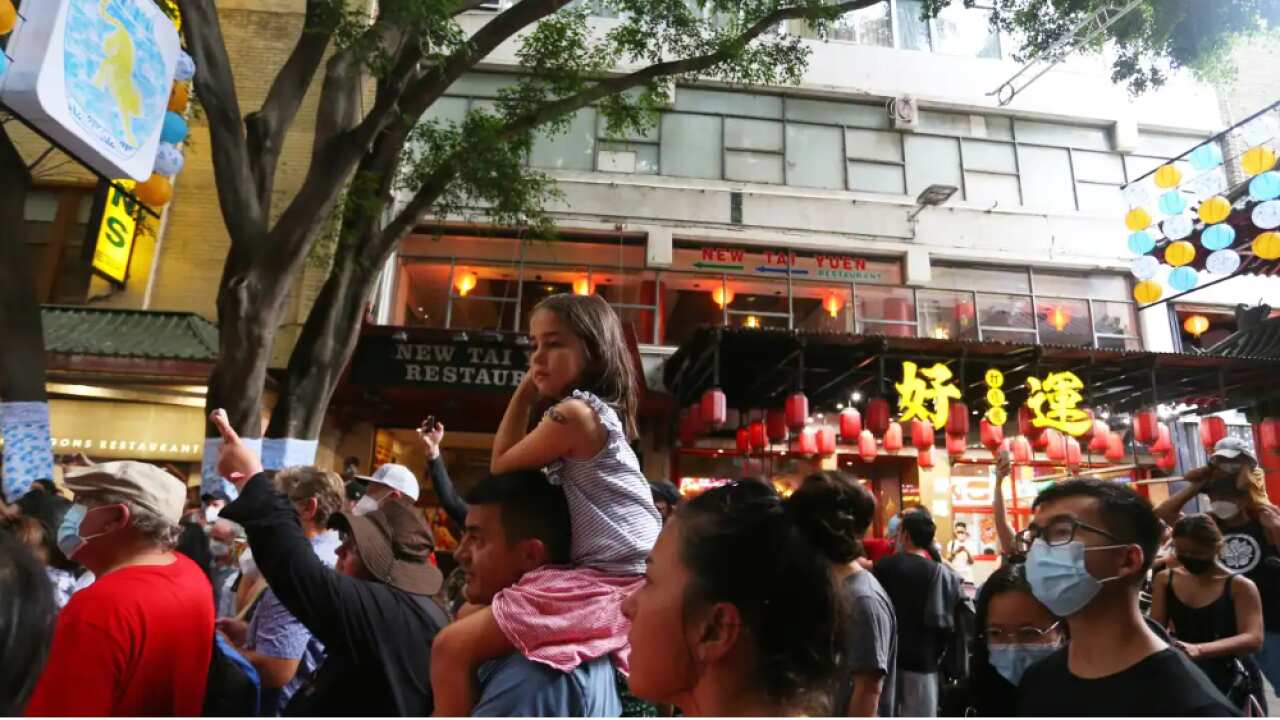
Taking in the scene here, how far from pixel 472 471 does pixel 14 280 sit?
420 inches

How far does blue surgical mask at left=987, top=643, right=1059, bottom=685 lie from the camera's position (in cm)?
329

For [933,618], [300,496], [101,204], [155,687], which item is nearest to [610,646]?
[155,687]

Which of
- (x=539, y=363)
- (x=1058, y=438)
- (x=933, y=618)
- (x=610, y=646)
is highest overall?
(x=1058, y=438)

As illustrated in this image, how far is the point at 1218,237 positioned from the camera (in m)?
13.0

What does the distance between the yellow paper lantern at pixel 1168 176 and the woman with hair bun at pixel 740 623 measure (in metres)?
15.7

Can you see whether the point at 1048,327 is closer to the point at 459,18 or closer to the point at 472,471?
the point at 472,471

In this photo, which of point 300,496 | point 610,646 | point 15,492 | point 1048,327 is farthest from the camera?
point 1048,327

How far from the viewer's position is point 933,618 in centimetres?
502

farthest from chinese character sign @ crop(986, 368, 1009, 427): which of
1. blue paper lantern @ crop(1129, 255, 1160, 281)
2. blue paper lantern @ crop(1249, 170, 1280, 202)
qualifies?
blue paper lantern @ crop(1249, 170, 1280, 202)

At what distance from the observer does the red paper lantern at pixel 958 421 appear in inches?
520

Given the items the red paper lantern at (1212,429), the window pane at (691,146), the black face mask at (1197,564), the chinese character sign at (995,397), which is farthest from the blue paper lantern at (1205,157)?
the black face mask at (1197,564)

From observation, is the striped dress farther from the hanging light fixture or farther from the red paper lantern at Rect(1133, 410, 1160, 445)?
the hanging light fixture

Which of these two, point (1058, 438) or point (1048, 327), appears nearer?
point (1058, 438)

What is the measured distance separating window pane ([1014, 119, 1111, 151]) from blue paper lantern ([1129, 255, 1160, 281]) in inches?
225
